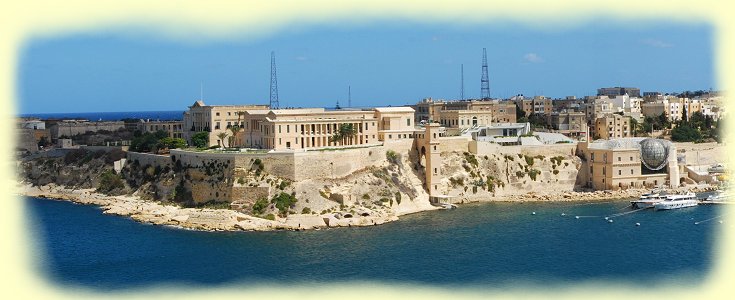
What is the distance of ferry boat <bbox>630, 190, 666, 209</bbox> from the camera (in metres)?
37.1

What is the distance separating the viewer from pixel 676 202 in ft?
122

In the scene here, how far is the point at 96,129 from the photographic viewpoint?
59625 mm

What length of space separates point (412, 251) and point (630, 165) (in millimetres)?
16544

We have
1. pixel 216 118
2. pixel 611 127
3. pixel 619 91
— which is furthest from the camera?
pixel 619 91

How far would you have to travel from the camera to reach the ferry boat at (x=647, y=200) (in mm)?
37062

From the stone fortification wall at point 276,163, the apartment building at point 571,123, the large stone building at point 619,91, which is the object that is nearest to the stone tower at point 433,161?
the stone fortification wall at point 276,163

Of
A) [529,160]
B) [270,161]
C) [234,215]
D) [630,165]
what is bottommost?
[234,215]

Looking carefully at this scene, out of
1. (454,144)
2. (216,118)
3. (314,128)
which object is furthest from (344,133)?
(216,118)

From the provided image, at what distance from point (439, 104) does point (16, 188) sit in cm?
2507

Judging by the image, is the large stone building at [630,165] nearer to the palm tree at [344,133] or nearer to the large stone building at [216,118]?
the palm tree at [344,133]

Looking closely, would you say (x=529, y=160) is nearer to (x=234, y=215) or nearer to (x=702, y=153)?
(x=702, y=153)

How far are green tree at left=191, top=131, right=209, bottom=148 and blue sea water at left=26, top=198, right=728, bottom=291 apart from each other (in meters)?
7.63

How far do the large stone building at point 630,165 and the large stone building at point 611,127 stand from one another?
1090cm

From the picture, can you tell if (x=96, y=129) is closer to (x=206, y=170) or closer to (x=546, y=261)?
(x=206, y=170)
